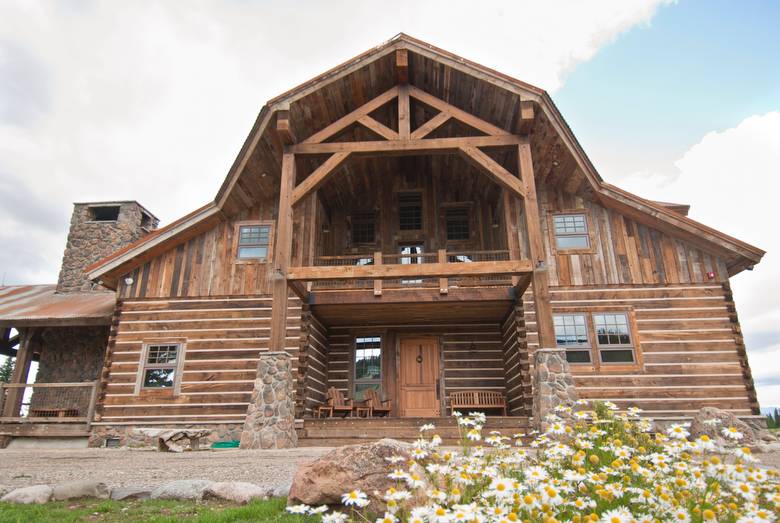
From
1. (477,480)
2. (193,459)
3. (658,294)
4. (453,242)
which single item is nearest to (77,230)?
(453,242)

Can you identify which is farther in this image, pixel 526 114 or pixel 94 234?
pixel 94 234

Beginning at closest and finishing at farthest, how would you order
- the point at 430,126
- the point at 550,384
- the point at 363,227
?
the point at 550,384, the point at 430,126, the point at 363,227

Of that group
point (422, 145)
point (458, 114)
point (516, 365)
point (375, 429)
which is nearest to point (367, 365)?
point (516, 365)

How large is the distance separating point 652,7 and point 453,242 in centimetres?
807

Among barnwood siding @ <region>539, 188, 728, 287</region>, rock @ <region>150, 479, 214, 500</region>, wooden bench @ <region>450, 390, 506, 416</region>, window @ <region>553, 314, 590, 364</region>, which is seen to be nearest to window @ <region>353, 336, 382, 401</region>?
wooden bench @ <region>450, 390, 506, 416</region>

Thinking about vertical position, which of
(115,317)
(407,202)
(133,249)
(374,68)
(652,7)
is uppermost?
(652,7)

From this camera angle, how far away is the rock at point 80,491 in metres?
5.47

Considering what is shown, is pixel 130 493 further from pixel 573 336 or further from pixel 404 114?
pixel 573 336

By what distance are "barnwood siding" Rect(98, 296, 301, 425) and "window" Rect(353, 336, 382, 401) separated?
250cm

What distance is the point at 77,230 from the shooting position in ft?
71.4

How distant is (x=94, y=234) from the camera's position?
2167 cm

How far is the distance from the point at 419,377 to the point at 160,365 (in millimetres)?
7050

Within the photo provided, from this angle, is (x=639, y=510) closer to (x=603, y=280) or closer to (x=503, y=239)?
(x=603, y=280)

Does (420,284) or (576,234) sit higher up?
(576,234)
